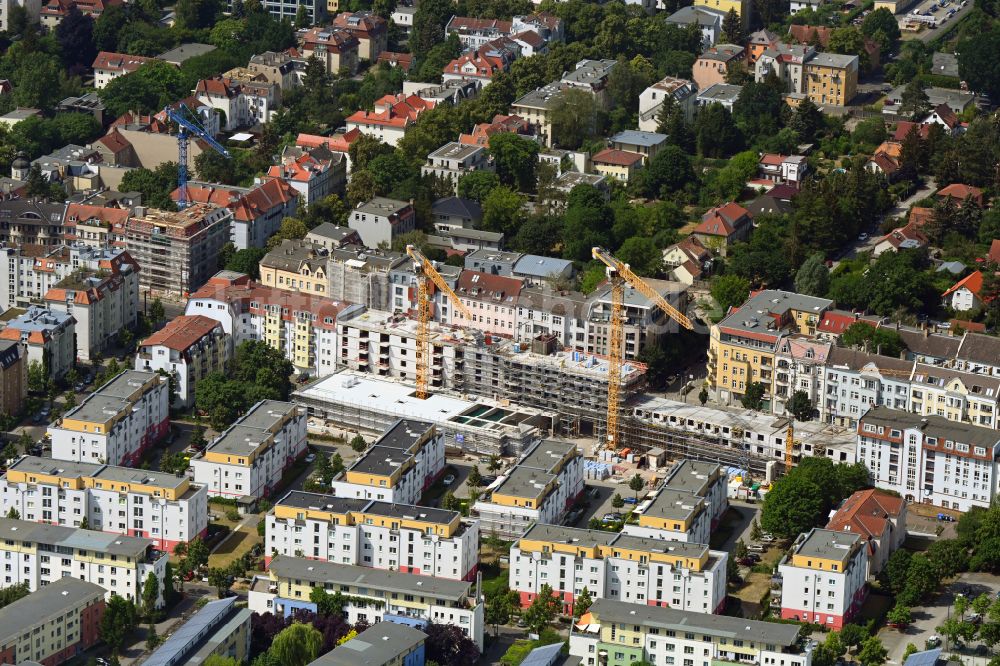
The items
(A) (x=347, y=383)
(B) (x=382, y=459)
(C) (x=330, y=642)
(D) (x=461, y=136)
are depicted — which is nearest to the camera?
(C) (x=330, y=642)

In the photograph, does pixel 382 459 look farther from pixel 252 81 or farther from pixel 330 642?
pixel 252 81

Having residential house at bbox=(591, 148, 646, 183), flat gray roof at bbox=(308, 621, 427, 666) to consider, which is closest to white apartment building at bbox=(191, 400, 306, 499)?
flat gray roof at bbox=(308, 621, 427, 666)

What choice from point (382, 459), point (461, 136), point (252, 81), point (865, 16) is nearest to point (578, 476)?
point (382, 459)

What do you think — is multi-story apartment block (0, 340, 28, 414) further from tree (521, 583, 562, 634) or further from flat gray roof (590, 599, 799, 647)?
flat gray roof (590, 599, 799, 647)

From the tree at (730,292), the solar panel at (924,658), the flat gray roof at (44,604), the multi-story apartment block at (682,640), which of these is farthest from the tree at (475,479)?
the solar panel at (924,658)

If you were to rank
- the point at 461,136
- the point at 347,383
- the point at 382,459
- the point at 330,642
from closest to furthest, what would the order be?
the point at 330,642, the point at 382,459, the point at 347,383, the point at 461,136

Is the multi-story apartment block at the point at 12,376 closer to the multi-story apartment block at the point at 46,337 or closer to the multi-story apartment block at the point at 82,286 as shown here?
the multi-story apartment block at the point at 46,337
